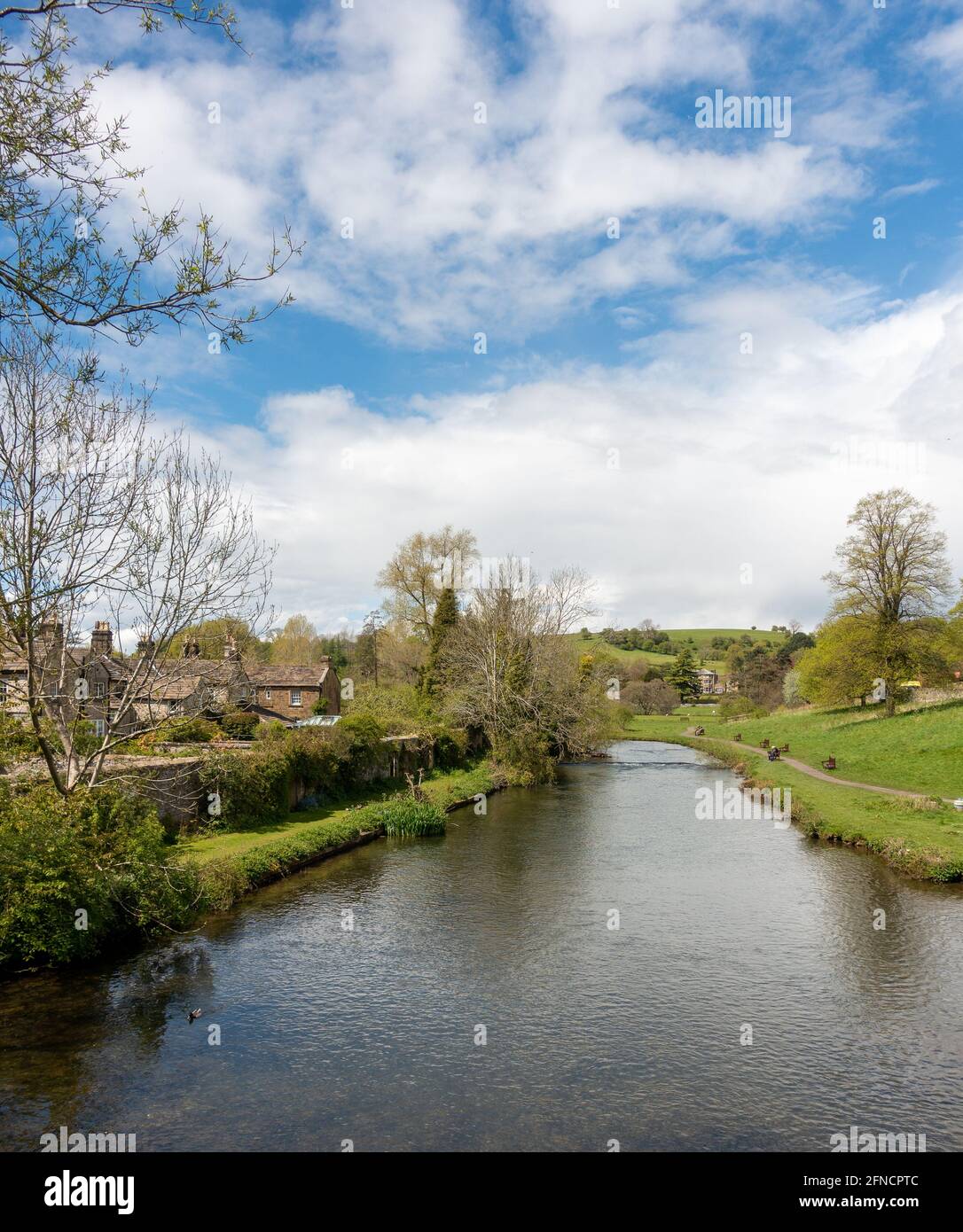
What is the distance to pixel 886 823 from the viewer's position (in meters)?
25.2

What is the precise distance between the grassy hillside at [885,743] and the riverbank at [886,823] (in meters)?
2.61

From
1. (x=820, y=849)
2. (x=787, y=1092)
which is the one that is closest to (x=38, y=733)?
(x=787, y=1092)

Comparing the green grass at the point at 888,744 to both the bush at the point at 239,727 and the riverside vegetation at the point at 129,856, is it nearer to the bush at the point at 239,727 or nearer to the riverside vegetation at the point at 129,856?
the riverside vegetation at the point at 129,856

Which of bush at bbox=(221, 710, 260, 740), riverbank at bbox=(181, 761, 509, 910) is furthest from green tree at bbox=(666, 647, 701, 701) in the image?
riverbank at bbox=(181, 761, 509, 910)

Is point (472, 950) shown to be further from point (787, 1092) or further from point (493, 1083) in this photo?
point (787, 1092)

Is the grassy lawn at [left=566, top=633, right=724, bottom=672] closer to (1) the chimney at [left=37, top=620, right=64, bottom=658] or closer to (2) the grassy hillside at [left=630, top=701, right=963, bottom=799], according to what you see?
(2) the grassy hillside at [left=630, top=701, right=963, bottom=799]

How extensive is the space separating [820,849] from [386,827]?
580 inches

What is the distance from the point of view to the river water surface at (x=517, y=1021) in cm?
962

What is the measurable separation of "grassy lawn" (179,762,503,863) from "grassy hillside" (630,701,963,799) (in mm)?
18078

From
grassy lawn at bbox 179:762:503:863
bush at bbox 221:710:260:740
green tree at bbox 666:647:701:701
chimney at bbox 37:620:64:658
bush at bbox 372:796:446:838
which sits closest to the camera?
chimney at bbox 37:620:64:658

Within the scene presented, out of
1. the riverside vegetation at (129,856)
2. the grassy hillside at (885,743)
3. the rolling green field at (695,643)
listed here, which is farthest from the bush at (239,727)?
the rolling green field at (695,643)

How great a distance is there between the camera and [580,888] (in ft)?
66.9

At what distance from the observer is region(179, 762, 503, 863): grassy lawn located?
21.6 metres
